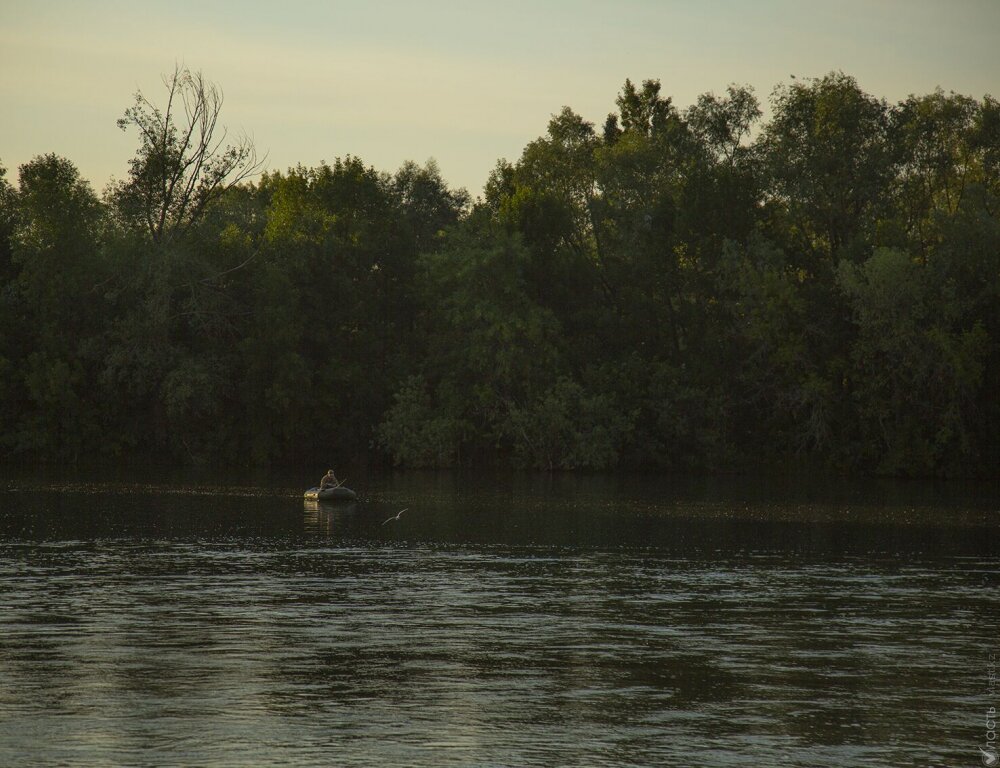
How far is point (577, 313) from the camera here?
91.1 m

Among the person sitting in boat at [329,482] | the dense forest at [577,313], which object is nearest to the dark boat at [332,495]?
the person sitting in boat at [329,482]

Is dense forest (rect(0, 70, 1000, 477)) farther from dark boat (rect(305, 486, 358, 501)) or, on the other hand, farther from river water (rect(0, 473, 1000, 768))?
river water (rect(0, 473, 1000, 768))

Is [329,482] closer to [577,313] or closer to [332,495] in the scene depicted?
[332,495]

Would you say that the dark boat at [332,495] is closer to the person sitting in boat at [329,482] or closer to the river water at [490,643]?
the person sitting in boat at [329,482]

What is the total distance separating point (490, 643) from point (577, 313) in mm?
A: 69314

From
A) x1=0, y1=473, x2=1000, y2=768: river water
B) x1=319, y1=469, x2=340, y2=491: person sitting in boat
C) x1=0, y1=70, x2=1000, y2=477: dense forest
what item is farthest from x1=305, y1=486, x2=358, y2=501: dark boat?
x1=0, y1=70, x2=1000, y2=477: dense forest

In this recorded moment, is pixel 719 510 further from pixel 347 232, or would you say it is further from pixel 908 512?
pixel 347 232

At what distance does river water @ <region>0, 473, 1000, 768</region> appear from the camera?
1600 centimetres

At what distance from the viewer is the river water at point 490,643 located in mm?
16000

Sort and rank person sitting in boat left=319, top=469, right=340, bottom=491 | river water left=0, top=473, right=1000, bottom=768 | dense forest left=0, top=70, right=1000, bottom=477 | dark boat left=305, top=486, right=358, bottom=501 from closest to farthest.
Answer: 1. river water left=0, top=473, right=1000, bottom=768
2. dark boat left=305, top=486, right=358, bottom=501
3. person sitting in boat left=319, top=469, right=340, bottom=491
4. dense forest left=0, top=70, right=1000, bottom=477

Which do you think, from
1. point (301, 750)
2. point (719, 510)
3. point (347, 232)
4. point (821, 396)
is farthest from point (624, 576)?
point (347, 232)

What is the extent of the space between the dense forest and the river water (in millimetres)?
37377

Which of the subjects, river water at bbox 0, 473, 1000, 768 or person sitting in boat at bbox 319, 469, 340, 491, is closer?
river water at bbox 0, 473, 1000, 768

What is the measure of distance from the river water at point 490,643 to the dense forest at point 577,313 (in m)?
37.4
